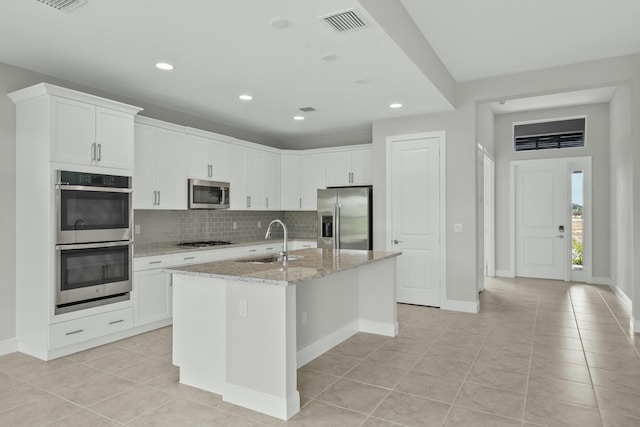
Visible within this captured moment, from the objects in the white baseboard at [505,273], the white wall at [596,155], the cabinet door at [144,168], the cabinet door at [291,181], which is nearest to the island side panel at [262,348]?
the cabinet door at [144,168]

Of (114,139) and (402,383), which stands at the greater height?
(114,139)

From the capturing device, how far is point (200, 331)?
2.92 metres

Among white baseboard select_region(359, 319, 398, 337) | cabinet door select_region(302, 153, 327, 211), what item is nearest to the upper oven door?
white baseboard select_region(359, 319, 398, 337)

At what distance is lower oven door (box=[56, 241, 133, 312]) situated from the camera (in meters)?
3.53

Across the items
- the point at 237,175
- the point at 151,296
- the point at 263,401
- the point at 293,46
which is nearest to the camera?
the point at 263,401

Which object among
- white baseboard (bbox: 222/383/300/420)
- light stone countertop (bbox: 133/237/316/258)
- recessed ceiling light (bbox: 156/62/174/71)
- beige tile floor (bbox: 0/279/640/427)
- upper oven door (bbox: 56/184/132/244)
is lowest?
beige tile floor (bbox: 0/279/640/427)

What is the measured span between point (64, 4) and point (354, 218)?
4.27 meters

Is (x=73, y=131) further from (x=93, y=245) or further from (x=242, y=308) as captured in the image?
(x=242, y=308)

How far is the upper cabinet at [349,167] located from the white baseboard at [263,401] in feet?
13.7

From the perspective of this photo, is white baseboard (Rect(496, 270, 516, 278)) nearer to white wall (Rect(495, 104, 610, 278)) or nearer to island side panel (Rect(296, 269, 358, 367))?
white wall (Rect(495, 104, 610, 278))

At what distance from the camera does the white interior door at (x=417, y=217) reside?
17.6 feet

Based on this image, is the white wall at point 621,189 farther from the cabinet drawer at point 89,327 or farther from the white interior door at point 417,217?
the cabinet drawer at point 89,327

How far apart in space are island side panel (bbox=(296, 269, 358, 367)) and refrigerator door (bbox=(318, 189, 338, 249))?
6.24ft

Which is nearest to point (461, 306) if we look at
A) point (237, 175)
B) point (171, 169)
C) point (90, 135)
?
point (237, 175)
